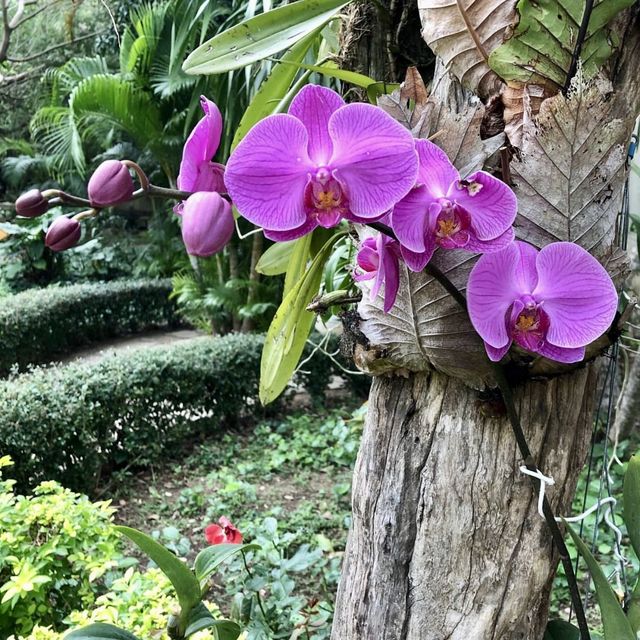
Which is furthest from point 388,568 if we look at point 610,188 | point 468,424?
point 610,188

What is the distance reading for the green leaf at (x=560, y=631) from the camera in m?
0.57

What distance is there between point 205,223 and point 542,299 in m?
0.23

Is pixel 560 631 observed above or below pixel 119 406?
above

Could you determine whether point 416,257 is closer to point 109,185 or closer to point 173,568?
point 109,185

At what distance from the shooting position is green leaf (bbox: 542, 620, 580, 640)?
0.57 metres

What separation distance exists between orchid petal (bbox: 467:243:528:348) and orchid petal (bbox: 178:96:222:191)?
20cm

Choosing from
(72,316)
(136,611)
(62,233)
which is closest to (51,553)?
(136,611)

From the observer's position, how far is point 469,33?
17.0 inches

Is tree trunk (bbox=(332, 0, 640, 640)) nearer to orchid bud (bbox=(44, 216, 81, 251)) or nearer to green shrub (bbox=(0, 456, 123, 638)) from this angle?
orchid bud (bbox=(44, 216, 81, 251))

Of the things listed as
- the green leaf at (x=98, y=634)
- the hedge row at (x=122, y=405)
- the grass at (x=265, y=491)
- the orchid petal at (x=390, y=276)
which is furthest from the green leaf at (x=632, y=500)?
the hedge row at (x=122, y=405)

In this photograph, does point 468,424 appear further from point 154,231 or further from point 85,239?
point 85,239

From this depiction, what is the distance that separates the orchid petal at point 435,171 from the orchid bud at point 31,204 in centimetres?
26

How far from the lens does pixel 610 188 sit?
0.43m

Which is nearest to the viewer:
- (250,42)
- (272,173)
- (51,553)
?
(272,173)
